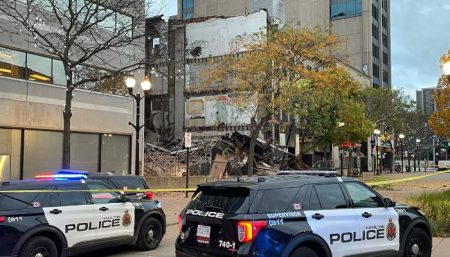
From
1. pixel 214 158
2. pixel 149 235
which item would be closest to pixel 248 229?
pixel 149 235

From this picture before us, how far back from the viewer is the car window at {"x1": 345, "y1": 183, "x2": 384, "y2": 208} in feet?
26.0

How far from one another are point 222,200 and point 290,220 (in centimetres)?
96

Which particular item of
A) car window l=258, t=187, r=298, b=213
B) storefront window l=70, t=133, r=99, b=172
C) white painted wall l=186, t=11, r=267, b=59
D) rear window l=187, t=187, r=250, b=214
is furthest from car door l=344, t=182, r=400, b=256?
white painted wall l=186, t=11, r=267, b=59

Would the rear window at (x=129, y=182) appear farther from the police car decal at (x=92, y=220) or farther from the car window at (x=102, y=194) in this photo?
the car window at (x=102, y=194)

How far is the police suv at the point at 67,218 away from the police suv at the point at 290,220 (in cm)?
260

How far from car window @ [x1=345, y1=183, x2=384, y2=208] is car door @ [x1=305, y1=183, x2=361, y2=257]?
0.23 metres

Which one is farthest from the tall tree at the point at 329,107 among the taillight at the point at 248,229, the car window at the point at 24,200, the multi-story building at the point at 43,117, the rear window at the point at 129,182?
the taillight at the point at 248,229

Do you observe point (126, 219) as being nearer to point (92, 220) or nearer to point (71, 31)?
point (92, 220)

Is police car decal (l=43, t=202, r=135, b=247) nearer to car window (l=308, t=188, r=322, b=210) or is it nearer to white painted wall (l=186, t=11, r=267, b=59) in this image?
car window (l=308, t=188, r=322, b=210)

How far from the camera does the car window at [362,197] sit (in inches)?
312

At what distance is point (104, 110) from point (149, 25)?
15.3 feet

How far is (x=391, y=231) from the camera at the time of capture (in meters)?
8.23

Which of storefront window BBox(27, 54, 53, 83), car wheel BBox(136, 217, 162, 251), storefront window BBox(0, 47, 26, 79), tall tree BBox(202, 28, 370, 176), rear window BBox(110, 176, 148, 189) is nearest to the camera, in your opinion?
car wheel BBox(136, 217, 162, 251)

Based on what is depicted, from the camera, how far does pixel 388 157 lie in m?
88.6
